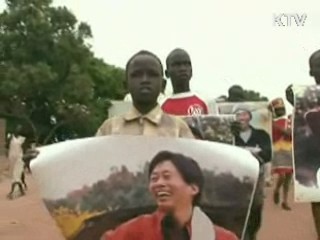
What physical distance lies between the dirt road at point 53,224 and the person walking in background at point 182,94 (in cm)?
334

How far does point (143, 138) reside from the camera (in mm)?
4203

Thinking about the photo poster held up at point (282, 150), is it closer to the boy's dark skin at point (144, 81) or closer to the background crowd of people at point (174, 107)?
the background crowd of people at point (174, 107)

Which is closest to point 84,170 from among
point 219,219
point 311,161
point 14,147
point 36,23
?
point 219,219

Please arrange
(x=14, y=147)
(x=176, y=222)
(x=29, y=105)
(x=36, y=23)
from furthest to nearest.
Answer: (x=29, y=105) → (x=36, y=23) → (x=14, y=147) → (x=176, y=222)

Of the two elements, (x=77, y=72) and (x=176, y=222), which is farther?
(x=77, y=72)

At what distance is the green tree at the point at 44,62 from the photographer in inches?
1721

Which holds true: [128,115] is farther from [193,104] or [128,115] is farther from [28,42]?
[28,42]

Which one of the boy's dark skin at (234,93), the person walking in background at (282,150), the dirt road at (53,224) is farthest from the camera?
the person walking in background at (282,150)

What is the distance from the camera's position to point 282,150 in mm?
13219

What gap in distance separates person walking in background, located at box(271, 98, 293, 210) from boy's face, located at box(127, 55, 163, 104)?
23.8 feet

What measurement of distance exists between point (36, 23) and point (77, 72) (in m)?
2.95

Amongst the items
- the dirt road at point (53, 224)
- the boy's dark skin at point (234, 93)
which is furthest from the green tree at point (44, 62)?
the boy's dark skin at point (234, 93)

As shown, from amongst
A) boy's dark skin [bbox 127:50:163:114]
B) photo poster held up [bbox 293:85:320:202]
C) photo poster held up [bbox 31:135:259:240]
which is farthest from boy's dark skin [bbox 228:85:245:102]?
photo poster held up [bbox 31:135:259:240]

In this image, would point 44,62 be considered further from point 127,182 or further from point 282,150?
point 127,182
